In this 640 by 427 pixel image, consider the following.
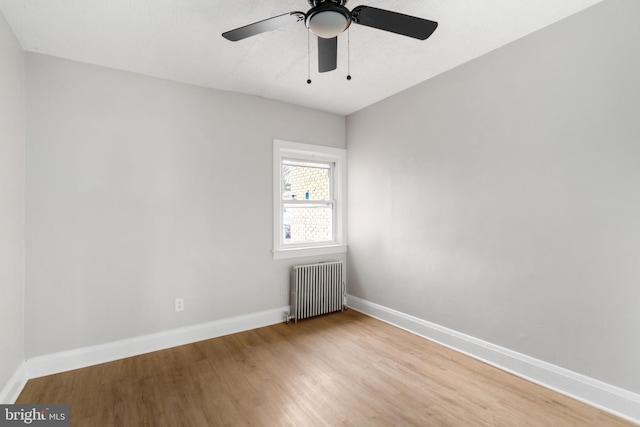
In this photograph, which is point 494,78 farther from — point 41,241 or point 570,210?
point 41,241

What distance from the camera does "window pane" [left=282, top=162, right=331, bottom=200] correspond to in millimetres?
3756

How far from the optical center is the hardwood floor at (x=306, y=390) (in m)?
1.86

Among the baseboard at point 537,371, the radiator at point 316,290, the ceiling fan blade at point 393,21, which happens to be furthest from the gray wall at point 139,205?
the ceiling fan blade at point 393,21

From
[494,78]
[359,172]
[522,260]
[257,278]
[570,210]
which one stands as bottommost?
[257,278]

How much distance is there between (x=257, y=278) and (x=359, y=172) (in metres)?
1.91

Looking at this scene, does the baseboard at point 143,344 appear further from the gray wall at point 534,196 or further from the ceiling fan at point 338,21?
the ceiling fan at point 338,21

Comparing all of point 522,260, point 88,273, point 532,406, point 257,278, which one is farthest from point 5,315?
point 522,260

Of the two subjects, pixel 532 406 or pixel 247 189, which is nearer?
pixel 532 406

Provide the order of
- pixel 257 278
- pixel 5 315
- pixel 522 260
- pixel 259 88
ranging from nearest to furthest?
pixel 5 315 < pixel 522 260 < pixel 259 88 < pixel 257 278

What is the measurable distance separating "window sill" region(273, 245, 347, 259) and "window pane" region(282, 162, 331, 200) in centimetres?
68

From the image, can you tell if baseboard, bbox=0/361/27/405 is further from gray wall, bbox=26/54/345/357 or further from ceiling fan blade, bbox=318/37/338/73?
ceiling fan blade, bbox=318/37/338/73

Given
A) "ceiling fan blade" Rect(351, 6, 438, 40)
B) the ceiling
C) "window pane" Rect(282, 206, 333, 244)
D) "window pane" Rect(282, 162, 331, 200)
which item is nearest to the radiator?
"window pane" Rect(282, 206, 333, 244)

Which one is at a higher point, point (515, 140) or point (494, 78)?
point (494, 78)

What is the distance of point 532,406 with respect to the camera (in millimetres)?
1955
